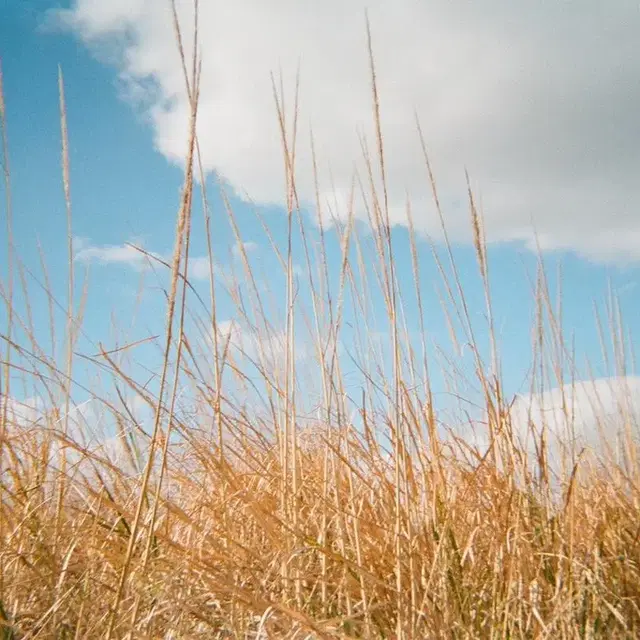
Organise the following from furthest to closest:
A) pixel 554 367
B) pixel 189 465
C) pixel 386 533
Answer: pixel 189 465
pixel 554 367
pixel 386 533

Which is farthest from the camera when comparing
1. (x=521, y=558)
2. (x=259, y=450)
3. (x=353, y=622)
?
(x=259, y=450)

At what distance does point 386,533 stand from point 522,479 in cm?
32

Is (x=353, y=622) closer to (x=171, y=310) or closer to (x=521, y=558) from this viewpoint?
(x=521, y=558)

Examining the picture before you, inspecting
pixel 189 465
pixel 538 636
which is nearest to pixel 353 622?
pixel 538 636

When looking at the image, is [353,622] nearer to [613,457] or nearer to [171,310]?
[171,310]

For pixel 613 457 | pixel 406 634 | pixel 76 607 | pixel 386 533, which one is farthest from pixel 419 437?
pixel 613 457

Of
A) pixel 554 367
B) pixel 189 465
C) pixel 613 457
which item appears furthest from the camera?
pixel 613 457

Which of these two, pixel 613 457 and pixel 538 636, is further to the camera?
pixel 613 457

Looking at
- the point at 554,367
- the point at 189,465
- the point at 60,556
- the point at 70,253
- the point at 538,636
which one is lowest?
the point at 538,636

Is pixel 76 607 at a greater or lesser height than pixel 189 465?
lesser

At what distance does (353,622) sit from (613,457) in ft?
5.15

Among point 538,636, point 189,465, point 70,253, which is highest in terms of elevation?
point 70,253

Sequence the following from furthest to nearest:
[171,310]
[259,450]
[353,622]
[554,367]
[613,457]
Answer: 1. [613,457]
2. [259,450]
3. [554,367]
4. [353,622]
5. [171,310]

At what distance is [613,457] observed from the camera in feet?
7.51
